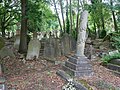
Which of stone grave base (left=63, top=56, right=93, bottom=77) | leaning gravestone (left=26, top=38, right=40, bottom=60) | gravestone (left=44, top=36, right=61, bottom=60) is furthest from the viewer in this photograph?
gravestone (left=44, top=36, right=61, bottom=60)

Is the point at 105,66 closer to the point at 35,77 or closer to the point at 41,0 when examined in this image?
the point at 35,77

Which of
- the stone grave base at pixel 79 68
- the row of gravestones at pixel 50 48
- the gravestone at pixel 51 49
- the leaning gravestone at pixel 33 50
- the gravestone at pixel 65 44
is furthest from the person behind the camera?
the gravestone at pixel 65 44

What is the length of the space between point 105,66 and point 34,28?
1360cm

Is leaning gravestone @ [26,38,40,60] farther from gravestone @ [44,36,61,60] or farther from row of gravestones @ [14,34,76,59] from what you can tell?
gravestone @ [44,36,61,60]

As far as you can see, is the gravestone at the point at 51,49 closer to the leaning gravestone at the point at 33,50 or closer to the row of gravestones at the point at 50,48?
the row of gravestones at the point at 50,48

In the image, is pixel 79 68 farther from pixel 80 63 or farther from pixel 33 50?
pixel 33 50

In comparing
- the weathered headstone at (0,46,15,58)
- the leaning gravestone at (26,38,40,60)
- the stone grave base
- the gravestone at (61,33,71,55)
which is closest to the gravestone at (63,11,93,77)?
the stone grave base

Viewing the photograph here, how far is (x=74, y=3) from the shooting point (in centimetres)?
2294

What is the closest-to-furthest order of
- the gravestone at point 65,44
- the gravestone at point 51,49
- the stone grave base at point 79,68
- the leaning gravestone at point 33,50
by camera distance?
the stone grave base at point 79,68 < the leaning gravestone at point 33,50 < the gravestone at point 51,49 < the gravestone at point 65,44

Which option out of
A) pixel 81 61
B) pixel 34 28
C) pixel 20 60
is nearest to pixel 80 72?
pixel 81 61

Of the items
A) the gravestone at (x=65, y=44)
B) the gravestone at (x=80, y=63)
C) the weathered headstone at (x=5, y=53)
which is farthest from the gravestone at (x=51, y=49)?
the gravestone at (x=80, y=63)

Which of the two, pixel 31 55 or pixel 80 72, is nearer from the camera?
pixel 80 72

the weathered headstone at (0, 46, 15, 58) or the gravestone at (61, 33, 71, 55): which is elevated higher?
the gravestone at (61, 33, 71, 55)

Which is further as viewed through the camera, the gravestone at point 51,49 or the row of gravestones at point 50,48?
the gravestone at point 51,49
